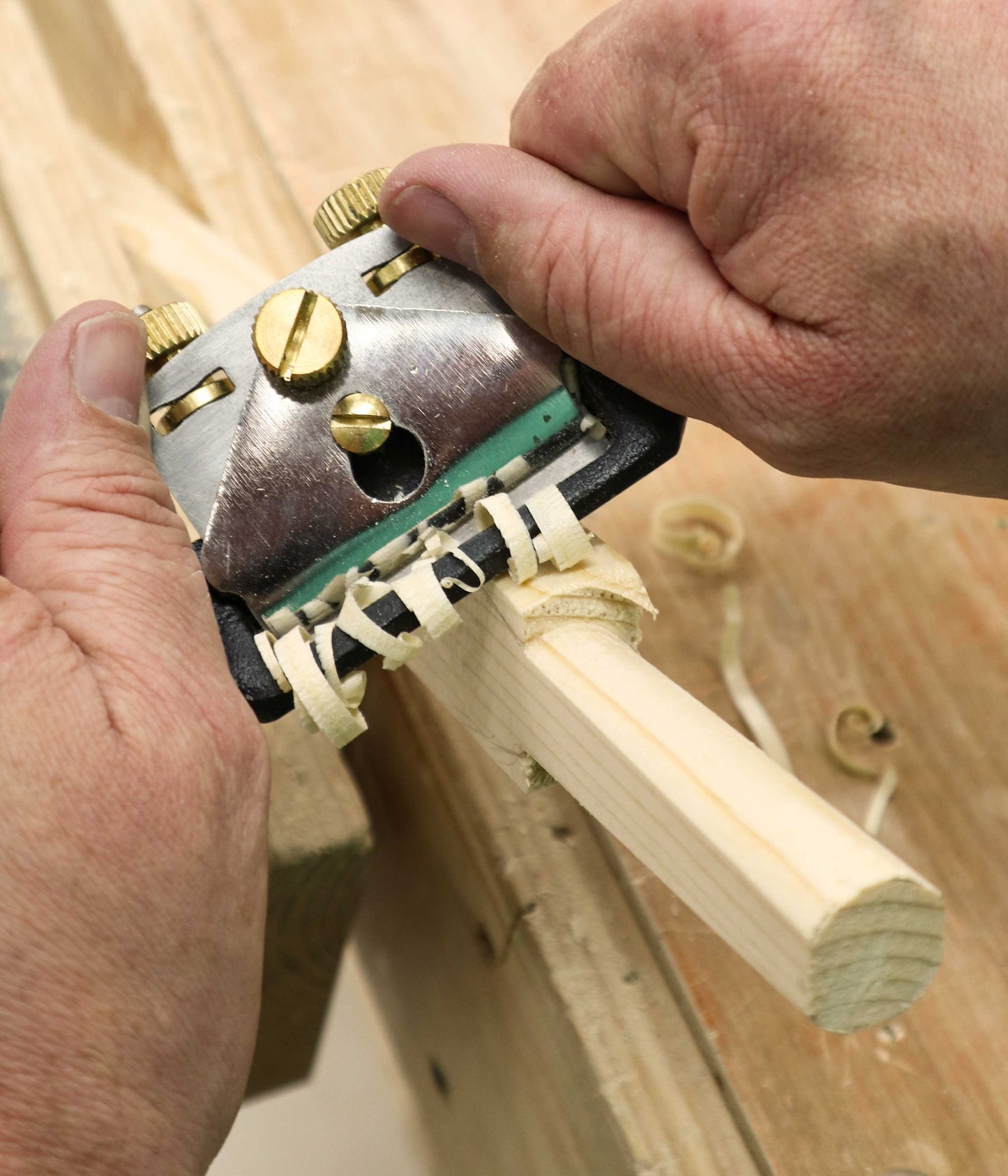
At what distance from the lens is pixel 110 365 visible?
0.60 m

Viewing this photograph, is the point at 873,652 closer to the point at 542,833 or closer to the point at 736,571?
the point at 736,571

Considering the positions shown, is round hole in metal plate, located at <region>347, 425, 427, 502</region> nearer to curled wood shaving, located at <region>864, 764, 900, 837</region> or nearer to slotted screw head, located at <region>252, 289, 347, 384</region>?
slotted screw head, located at <region>252, 289, 347, 384</region>

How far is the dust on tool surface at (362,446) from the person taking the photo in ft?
1.97

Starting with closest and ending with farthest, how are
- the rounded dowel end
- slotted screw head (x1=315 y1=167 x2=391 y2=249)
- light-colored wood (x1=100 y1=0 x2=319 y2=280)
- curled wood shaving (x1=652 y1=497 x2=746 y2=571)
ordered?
the rounded dowel end
slotted screw head (x1=315 y1=167 x2=391 y2=249)
curled wood shaving (x1=652 y1=497 x2=746 y2=571)
light-colored wood (x1=100 y1=0 x2=319 y2=280)

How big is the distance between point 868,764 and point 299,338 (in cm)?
52

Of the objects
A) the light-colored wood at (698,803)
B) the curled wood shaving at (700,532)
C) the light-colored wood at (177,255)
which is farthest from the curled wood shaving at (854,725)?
the light-colored wood at (177,255)

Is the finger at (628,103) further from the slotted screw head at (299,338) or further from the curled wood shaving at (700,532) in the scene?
the curled wood shaving at (700,532)

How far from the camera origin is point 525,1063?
82 cm

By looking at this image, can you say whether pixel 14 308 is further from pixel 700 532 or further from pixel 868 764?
pixel 868 764

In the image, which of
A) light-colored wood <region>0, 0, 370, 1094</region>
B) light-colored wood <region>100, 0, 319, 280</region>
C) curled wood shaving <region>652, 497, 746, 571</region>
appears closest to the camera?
light-colored wood <region>0, 0, 370, 1094</region>

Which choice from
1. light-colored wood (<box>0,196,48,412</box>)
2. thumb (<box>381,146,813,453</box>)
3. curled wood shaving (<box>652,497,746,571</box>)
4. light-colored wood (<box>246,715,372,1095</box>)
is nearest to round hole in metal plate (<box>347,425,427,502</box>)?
thumb (<box>381,146,813,453</box>)

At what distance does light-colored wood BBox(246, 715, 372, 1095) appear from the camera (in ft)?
2.48

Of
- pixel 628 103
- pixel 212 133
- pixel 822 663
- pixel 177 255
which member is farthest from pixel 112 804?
pixel 212 133

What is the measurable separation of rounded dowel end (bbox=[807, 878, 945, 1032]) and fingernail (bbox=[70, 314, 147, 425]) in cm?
46
